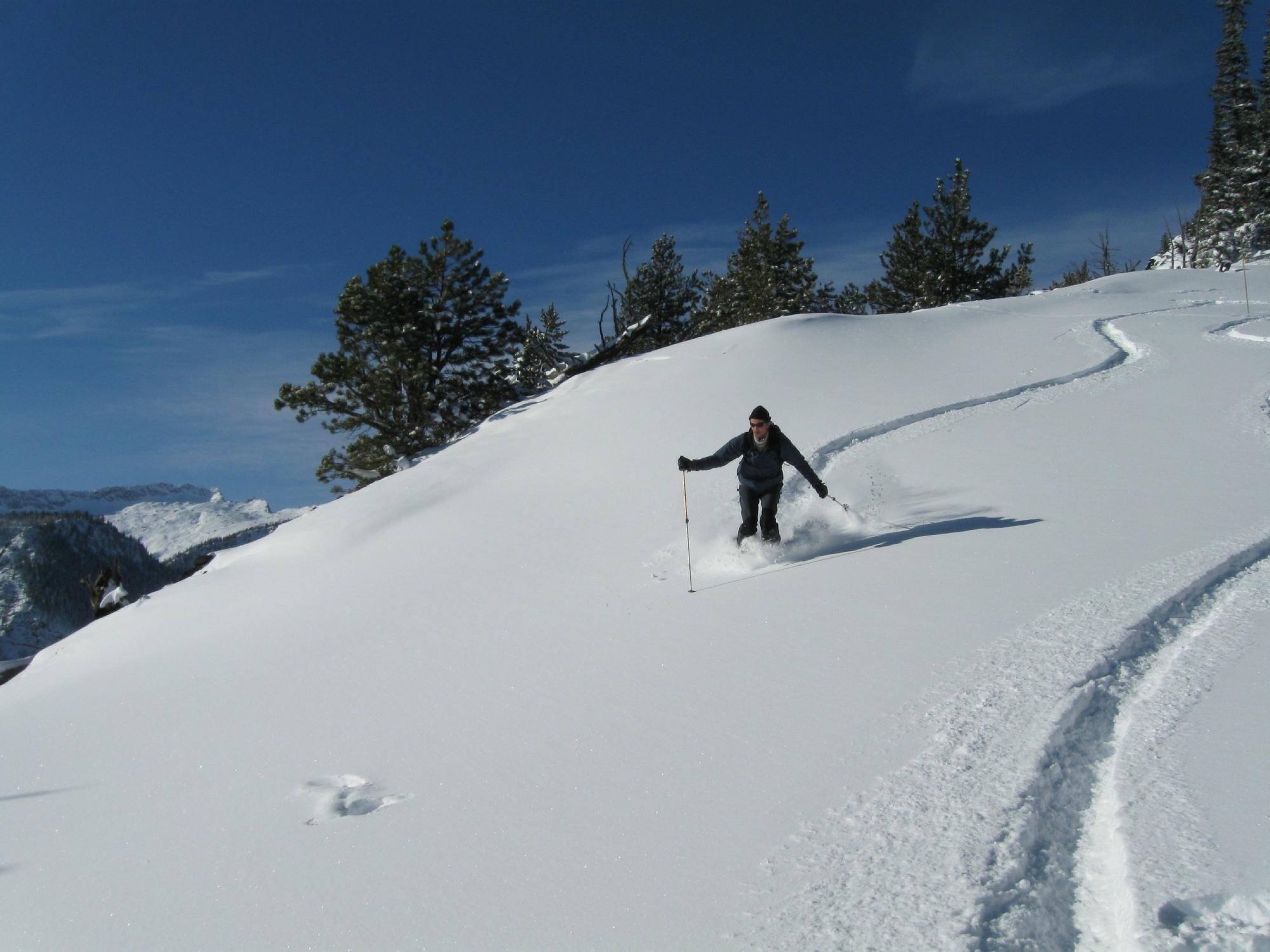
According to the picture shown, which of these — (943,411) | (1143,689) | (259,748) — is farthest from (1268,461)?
(259,748)

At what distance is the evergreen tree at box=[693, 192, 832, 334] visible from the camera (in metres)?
40.7

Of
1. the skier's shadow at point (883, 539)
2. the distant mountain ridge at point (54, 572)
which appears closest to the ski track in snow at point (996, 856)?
the skier's shadow at point (883, 539)

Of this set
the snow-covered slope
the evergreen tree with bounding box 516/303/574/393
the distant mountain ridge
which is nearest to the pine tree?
the evergreen tree with bounding box 516/303/574/393

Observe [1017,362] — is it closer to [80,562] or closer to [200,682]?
[200,682]

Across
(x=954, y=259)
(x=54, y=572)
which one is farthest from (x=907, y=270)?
(x=54, y=572)

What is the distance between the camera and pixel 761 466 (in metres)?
7.94

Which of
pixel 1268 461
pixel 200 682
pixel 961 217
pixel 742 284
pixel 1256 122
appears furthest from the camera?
pixel 1256 122

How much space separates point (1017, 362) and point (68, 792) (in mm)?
16064

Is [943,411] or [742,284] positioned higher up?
[742,284]

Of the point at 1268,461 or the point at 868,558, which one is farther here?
the point at 1268,461

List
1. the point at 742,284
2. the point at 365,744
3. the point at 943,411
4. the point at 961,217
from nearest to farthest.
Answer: the point at 365,744 < the point at 943,411 < the point at 961,217 < the point at 742,284

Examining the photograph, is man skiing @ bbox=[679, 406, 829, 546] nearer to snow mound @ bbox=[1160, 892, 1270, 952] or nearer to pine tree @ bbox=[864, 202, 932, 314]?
snow mound @ bbox=[1160, 892, 1270, 952]

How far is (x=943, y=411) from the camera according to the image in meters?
12.7

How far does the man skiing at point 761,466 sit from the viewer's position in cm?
793
